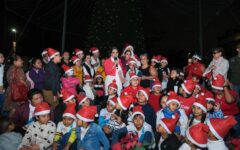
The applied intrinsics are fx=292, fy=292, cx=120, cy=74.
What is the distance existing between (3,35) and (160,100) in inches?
519

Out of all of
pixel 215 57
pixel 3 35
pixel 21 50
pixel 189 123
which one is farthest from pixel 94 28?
pixel 21 50

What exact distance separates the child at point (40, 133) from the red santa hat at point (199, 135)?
207 centimetres

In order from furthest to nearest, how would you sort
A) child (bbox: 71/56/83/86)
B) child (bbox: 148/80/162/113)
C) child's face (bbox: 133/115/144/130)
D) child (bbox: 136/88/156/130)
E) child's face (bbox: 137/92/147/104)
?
child (bbox: 71/56/83/86) < child (bbox: 148/80/162/113) < child's face (bbox: 137/92/147/104) < child (bbox: 136/88/156/130) < child's face (bbox: 133/115/144/130)

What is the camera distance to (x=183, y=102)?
17.2 ft

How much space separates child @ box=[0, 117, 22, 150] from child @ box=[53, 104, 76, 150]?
1.90 ft

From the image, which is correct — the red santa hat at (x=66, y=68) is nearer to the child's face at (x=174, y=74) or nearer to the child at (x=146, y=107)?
the child at (x=146, y=107)

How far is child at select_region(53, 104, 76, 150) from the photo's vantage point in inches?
168

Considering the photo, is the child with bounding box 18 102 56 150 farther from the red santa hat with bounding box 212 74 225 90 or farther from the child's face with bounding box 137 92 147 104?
the red santa hat with bounding box 212 74 225 90

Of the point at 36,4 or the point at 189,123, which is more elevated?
the point at 36,4

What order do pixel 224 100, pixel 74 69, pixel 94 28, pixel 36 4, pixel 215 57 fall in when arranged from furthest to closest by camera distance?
pixel 36 4
pixel 94 28
pixel 74 69
pixel 215 57
pixel 224 100

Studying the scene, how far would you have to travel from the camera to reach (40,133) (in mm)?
4297

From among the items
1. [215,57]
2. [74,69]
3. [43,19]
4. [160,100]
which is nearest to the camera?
[160,100]

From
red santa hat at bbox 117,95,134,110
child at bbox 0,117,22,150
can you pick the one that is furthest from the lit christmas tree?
child at bbox 0,117,22,150

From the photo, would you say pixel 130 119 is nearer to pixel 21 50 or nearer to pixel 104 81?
pixel 104 81
